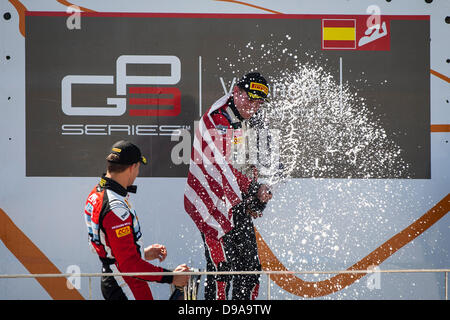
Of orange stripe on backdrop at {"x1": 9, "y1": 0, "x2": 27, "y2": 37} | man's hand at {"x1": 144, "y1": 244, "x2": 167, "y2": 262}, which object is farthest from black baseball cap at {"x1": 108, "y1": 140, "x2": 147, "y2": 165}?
orange stripe on backdrop at {"x1": 9, "y1": 0, "x2": 27, "y2": 37}

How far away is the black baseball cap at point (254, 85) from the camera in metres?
3.61

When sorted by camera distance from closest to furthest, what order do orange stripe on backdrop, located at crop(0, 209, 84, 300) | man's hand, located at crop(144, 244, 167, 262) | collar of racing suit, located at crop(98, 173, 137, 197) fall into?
collar of racing suit, located at crop(98, 173, 137, 197) → man's hand, located at crop(144, 244, 167, 262) → orange stripe on backdrop, located at crop(0, 209, 84, 300)

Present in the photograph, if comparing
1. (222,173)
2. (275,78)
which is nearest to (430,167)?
(275,78)

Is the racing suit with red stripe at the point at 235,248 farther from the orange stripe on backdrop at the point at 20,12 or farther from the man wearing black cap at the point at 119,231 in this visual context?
the orange stripe on backdrop at the point at 20,12

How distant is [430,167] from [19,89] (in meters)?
3.14

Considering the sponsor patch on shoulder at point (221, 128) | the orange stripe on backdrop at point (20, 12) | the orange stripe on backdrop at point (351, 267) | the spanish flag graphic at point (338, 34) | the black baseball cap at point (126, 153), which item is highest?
the orange stripe on backdrop at point (20, 12)

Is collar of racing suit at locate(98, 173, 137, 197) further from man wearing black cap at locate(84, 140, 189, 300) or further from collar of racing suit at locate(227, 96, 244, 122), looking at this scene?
collar of racing suit at locate(227, 96, 244, 122)

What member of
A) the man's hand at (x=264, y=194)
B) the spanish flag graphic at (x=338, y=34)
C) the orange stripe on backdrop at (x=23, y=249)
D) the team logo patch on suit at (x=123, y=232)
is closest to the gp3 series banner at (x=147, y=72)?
the spanish flag graphic at (x=338, y=34)

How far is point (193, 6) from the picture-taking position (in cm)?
364

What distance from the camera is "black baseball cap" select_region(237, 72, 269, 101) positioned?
3609mm

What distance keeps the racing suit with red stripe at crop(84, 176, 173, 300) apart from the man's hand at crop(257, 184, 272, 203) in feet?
4.04

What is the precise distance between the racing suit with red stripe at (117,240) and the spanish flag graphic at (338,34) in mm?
2000

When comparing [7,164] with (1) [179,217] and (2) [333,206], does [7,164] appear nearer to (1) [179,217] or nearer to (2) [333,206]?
(1) [179,217]

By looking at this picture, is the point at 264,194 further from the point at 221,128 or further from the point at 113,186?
the point at 113,186
